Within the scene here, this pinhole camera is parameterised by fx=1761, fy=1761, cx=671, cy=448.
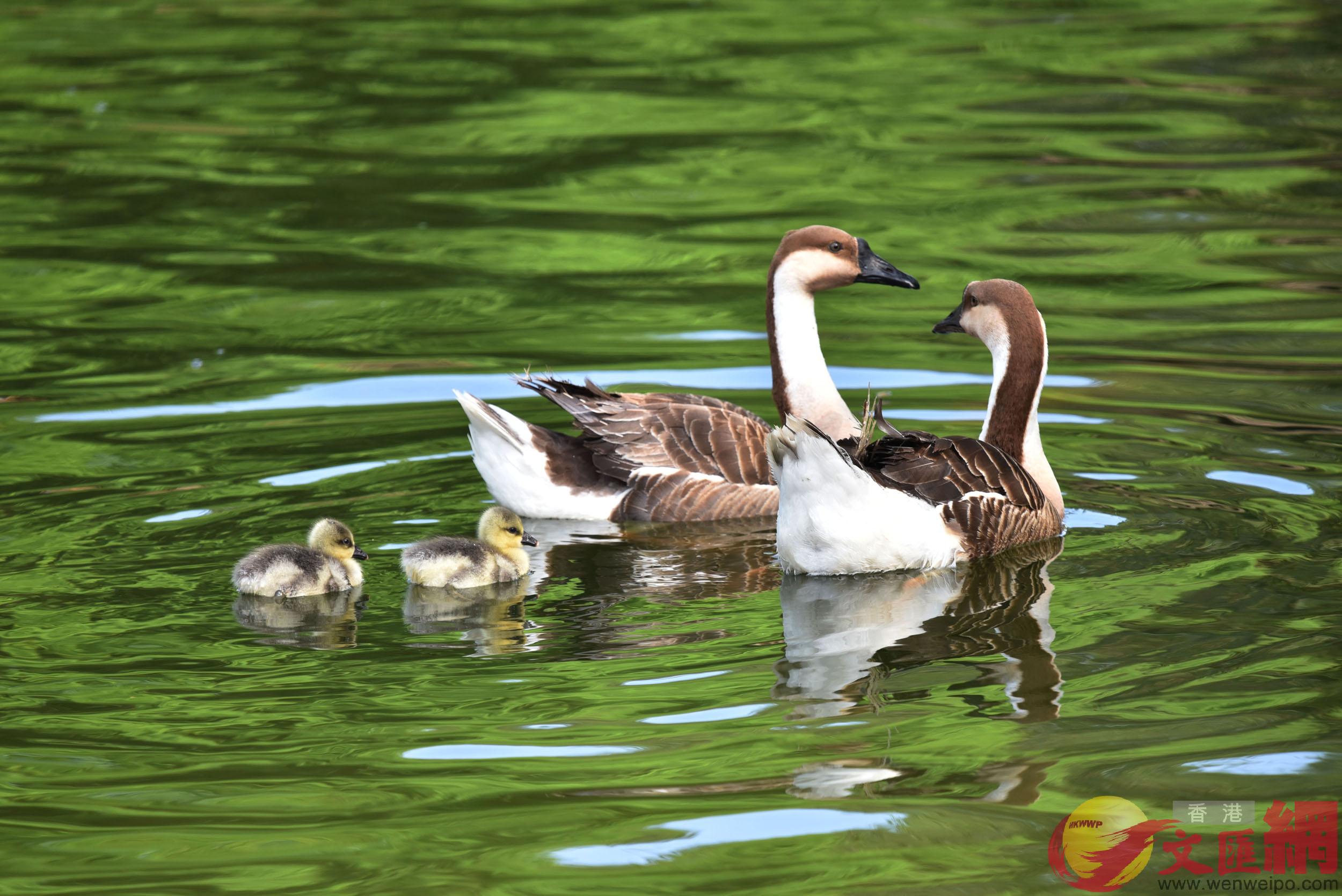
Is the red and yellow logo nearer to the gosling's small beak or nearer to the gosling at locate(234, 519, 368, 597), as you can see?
the gosling at locate(234, 519, 368, 597)

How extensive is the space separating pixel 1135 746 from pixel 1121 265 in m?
9.15

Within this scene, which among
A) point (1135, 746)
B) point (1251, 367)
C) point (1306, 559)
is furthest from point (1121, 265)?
point (1135, 746)

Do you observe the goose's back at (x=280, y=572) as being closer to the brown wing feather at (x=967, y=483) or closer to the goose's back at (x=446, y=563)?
the goose's back at (x=446, y=563)

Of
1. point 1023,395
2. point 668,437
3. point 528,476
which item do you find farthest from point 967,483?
point 528,476

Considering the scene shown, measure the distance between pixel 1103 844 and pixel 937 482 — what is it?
3.35m

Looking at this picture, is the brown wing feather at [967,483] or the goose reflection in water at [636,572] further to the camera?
the brown wing feather at [967,483]

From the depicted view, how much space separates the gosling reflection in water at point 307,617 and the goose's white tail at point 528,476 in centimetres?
162

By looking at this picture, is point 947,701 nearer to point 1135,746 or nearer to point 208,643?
point 1135,746

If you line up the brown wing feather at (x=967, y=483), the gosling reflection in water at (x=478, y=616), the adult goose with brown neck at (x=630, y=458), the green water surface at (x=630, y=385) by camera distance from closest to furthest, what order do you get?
the green water surface at (x=630, y=385) → the gosling reflection in water at (x=478, y=616) → the brown wing feather at (x=967, y=483) → the adult goose with brown neck at (x=630, y=458)

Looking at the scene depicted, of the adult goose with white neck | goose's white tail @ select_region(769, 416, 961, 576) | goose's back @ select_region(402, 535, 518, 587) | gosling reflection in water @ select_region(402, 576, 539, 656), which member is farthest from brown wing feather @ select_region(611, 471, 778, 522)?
goose's back @ select_region(402, 535, 518, 587)

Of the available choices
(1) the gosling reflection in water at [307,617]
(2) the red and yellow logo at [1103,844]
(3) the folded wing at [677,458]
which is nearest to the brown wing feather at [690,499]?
(3) the folded wing at [677,458]

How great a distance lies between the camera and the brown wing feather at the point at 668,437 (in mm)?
9961

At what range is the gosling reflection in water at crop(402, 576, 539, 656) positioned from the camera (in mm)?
7590

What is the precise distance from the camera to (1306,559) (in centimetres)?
845
